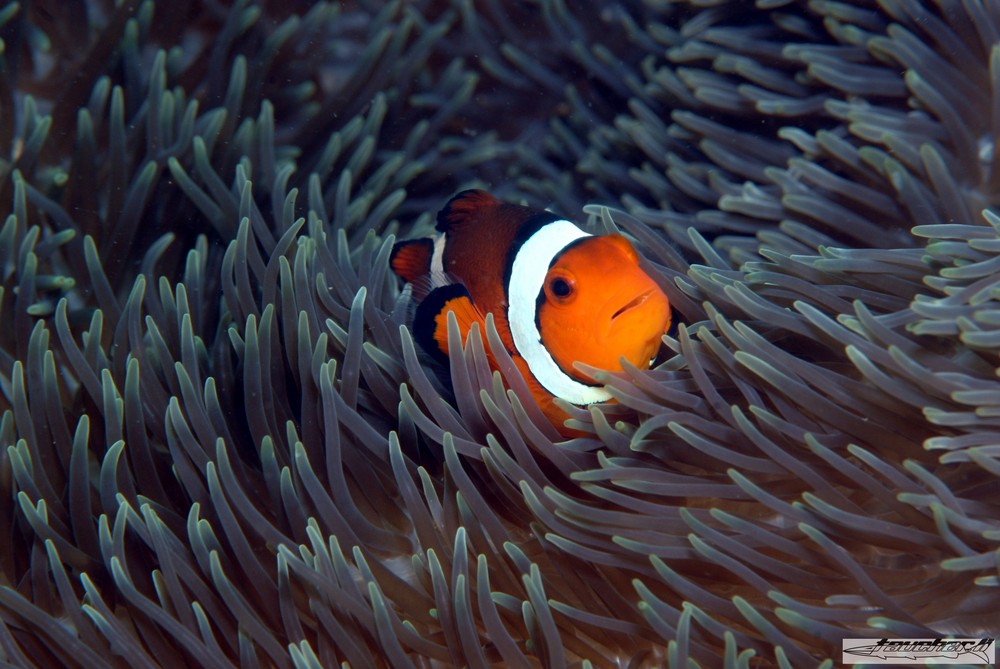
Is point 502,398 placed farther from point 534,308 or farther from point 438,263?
point 438,263

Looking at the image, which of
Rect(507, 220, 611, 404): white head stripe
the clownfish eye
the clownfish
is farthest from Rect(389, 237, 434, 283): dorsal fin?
the clownfish eye

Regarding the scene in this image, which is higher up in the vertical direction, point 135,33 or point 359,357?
point 135,33

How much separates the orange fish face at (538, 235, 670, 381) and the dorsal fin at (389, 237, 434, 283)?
1.35ft

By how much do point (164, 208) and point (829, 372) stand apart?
1675mm

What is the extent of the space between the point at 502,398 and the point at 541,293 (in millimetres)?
194

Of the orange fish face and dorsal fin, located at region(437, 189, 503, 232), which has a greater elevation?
dorsal fin, located at region(437, 189, 503, 232)

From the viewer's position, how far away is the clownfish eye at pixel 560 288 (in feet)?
4.07

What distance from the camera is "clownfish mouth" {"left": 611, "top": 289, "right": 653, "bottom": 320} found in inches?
47.4

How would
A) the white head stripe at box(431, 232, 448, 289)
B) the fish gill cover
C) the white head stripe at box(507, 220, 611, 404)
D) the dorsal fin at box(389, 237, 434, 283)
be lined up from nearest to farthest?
the fish gill cover → the white head stripe at box(507, 220, 611, 404) → the white head stripe at box(431, 232, 448, 289) → the dorsal fin at box(389, 237, 434, 283)

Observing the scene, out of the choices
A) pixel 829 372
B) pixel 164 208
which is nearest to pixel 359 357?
pixel 829 372

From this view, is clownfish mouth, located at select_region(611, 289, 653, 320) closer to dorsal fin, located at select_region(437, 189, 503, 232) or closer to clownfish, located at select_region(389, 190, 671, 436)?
clownfish, located at select_region(389, 190, 671, 436)

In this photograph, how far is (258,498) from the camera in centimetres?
145

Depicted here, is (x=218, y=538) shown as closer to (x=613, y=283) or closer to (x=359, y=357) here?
(x=359, y=357)

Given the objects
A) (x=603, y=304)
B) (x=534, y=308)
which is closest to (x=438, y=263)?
(x=534, y=308)
